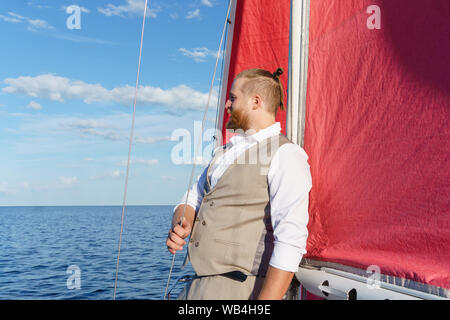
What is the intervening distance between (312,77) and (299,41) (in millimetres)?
220

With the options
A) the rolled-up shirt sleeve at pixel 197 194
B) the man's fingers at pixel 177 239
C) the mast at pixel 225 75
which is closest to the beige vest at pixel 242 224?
the man's fingers at pixel 177 239

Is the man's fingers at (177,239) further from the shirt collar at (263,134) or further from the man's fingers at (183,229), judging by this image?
the shirt collar at (263,134)

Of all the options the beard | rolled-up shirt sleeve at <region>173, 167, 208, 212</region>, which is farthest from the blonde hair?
rolled-up shirt sleeve at <region>173, 167, 208, 212</region>

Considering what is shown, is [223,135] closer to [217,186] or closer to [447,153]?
[217,186]

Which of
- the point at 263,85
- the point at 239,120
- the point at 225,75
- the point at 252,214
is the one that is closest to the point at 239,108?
the point at 239,120

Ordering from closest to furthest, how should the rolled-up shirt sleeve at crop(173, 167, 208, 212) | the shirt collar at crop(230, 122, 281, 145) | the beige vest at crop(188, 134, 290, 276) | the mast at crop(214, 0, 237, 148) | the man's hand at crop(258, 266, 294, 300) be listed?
1. the man's hand at crop(258, 266, 294, 300)
2. the beige vest at crop(188, 134, 290, 276)
3. the shirt collar at crop(230, 122, 281, 145)
4. the rolled-up shirt sleeve at crop(173, 167, 208, 212)
5. the mast at crop(214, 0, 237, 148)

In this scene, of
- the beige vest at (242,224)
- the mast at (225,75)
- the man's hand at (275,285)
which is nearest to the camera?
the man's hand at (275,285)

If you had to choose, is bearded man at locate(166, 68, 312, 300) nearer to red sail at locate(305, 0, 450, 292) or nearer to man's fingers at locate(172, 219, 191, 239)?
man's fingers at locate(172, 219, 191, 239)

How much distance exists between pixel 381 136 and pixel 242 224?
770 mm

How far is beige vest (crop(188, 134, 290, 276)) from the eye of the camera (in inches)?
65.6

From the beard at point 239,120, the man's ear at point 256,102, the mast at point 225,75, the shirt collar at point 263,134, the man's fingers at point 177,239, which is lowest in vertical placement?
the man's fingers at point 177,239

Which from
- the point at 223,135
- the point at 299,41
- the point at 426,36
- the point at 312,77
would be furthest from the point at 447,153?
the point at 223,135

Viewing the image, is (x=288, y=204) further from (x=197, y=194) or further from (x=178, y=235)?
(x=197, y=194)

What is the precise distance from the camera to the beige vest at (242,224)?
5.47 ft
